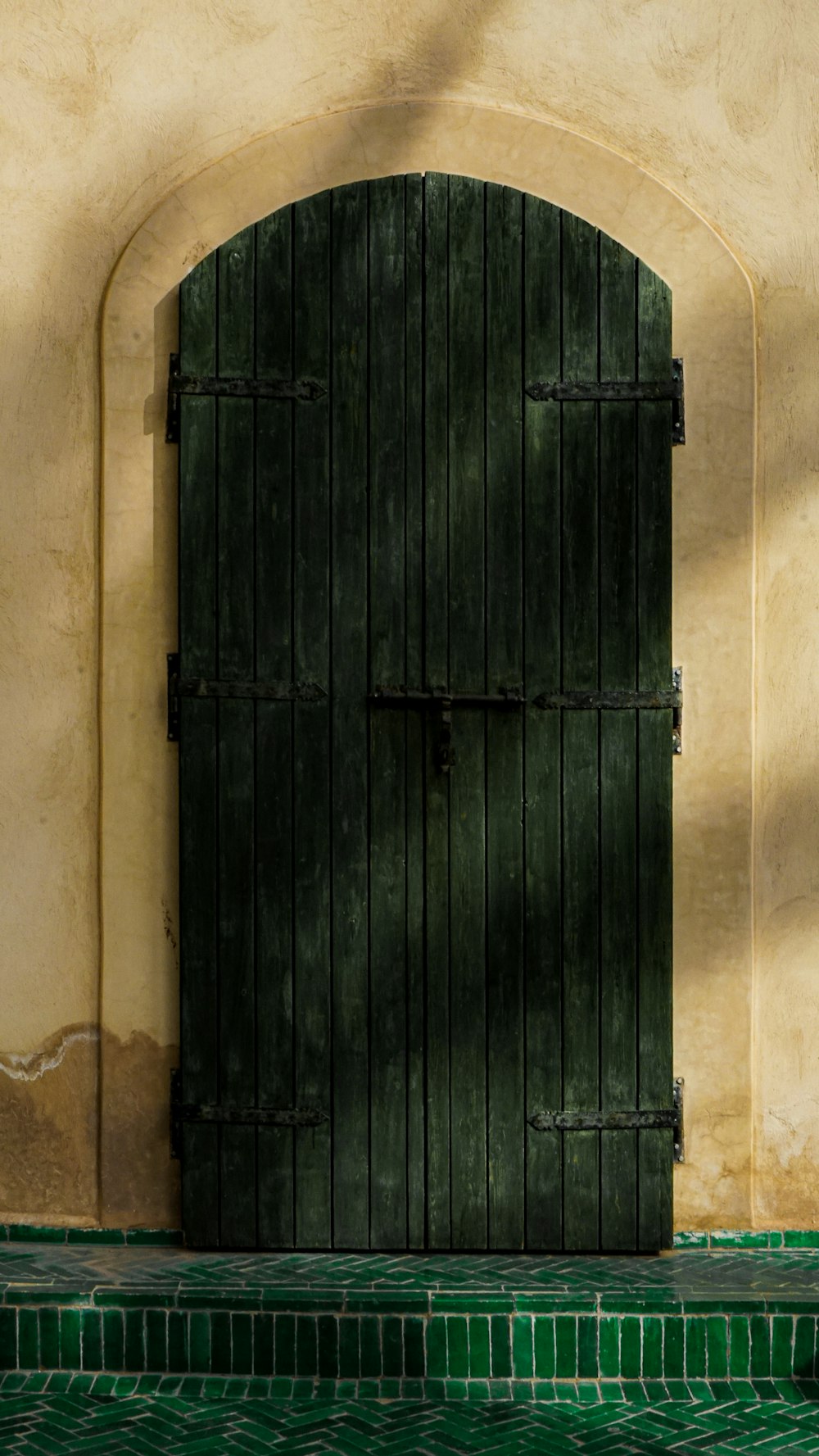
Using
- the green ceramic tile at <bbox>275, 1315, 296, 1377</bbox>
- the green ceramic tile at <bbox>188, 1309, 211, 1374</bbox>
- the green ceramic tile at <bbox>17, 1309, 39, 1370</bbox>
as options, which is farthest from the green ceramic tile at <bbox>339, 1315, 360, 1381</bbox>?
the green ceramic tile at <bbox>17, 1309, 39, 1370</bbox>

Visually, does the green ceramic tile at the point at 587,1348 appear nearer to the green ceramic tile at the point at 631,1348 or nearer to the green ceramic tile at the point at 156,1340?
the green ceramic tile at the point at 631,1348

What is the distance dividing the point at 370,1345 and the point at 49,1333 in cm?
83

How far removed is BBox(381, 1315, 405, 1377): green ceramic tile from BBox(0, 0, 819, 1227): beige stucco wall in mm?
750

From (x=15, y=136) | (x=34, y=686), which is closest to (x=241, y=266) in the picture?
(x=15, y=136)

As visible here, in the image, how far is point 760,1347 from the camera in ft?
11.3

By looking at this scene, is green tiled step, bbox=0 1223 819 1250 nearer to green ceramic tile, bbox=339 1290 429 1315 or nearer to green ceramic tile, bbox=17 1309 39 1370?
green ceramic tile, bbox=17 1309 39 1370

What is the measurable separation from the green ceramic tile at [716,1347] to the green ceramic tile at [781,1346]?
0.12 m

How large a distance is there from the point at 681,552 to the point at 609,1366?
2.15 meters

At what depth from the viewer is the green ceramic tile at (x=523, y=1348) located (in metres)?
3.43

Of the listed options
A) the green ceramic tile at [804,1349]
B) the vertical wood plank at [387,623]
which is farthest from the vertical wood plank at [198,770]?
the green ceramic tile at [804,1349]

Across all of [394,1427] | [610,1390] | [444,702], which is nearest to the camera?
[394,1427]

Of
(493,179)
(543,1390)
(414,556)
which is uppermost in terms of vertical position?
(493,179)

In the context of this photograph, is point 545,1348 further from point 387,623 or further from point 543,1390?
point 387,623

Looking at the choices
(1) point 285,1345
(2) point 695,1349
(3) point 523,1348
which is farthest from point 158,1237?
(2) point 695,1349
